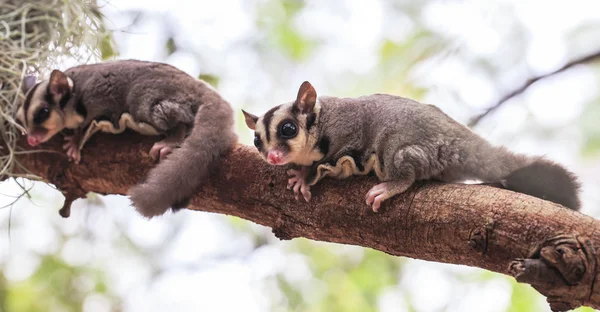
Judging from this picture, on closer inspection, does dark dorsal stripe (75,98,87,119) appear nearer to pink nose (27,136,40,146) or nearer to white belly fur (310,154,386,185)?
pink nose (27,136,40,146)

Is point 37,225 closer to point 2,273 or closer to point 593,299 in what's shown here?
point 2,273

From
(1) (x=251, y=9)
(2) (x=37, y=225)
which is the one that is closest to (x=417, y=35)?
(1) (x=251, y=9)

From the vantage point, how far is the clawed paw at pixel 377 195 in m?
2.63

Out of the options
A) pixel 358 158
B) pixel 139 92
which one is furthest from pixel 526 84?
pixel 139 92

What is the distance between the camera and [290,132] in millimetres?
3068

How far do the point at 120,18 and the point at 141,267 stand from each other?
2237 mm

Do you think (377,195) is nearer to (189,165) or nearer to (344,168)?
(344,168)

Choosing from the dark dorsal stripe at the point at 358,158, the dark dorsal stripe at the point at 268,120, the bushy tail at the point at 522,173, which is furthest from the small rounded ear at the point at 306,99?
the bushy tail at the point at 522,173

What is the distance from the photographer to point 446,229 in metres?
Result: 2.46

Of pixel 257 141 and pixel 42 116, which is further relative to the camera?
pixel 42 116

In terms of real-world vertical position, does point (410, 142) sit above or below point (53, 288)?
above

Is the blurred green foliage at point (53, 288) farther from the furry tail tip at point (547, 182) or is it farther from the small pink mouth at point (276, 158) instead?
the furry tail tip at point (547, 182)

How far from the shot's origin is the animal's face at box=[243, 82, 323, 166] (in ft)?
9.77

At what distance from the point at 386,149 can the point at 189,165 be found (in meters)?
0.92
